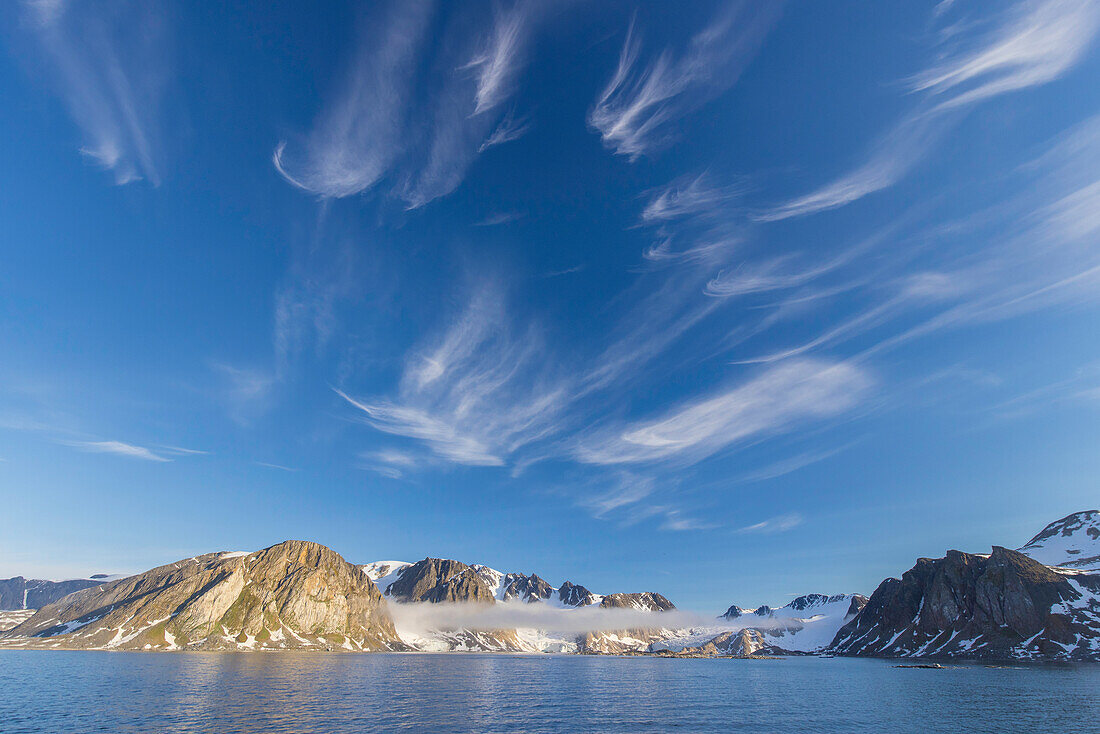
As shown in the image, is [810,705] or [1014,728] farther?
[810,705]

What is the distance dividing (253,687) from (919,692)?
16382 centimetres

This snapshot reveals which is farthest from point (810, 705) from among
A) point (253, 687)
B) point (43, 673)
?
point (43, 673)

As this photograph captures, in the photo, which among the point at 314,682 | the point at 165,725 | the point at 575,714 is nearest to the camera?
the point at 165,725

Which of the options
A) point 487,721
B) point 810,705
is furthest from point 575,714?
point 810,705

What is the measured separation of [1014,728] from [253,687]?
149689 mm

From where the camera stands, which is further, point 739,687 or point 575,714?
point 739,687

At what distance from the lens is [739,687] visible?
152250 millimetres

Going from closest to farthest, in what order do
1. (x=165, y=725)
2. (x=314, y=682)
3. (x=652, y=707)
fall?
(x=165, y=725) → (x=652, y=707) → (x=314, y=682)

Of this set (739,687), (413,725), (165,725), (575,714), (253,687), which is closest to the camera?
(165,725)

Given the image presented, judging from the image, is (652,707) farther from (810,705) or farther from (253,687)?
(253,687)

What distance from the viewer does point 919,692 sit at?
12631 cm

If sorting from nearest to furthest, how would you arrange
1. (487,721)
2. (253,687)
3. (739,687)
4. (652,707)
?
(487,721) < (652,707) < (253,687) < (739,687)

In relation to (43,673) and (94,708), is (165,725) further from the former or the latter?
(43,673)

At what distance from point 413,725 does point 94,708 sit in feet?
187
